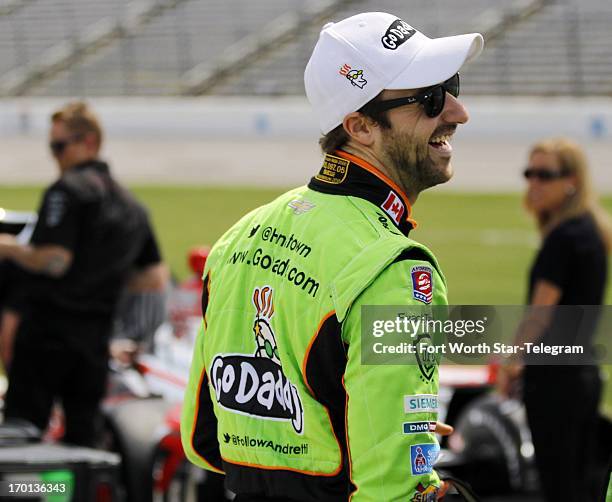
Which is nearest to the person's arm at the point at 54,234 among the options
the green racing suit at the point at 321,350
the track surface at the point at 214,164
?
the green racing suit at the point at 321,350

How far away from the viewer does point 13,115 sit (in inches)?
816

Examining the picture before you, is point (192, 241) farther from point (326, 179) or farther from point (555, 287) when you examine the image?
point (326, 179)

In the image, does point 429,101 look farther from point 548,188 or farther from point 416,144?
point 548,188

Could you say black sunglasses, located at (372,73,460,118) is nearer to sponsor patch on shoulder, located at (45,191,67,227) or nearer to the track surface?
sponsor patch on shoulder, located at (45,191,67,227)

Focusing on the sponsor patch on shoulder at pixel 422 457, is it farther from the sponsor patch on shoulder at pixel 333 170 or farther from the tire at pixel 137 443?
the tire at pixel 137 443

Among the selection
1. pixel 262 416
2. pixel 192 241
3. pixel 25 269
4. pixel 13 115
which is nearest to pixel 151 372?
pixel 25 269

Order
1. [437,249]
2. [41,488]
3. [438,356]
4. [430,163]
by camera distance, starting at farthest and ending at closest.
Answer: [437,249], [41,488], [430,163], [438,356]

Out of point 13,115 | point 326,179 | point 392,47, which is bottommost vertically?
point 326,179

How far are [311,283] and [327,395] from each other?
0.63 feet

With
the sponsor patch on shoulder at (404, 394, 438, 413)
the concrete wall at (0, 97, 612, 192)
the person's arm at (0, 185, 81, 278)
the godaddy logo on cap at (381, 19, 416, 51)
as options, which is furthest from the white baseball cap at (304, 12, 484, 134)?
the concrete wall at (0, 97, 612, 192)

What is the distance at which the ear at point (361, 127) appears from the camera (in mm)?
2172

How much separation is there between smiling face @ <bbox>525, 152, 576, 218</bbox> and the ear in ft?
8.28

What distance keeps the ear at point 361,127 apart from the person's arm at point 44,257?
119 inches

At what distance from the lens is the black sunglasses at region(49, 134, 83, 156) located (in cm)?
523
